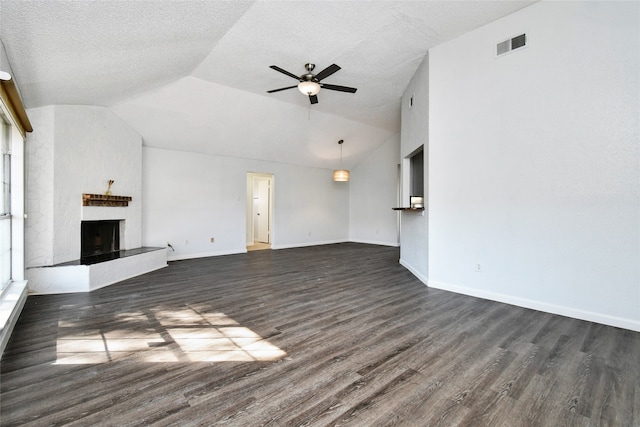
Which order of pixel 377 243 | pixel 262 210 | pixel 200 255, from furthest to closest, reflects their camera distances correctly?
pixel 262 210, pixel 377 243, pixel 200 255

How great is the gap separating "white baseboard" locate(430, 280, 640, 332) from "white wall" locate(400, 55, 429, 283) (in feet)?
1.61

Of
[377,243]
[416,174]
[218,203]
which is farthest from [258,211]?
[416,174]

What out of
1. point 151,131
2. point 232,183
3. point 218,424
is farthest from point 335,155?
point 218,424

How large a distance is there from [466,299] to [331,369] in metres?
2.39

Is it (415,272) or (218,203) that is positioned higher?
(218,203)

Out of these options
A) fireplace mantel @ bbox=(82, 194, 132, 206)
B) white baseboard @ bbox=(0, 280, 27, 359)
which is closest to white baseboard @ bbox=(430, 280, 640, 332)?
white baseboard @ bbox=(0, 280, 27, 359)

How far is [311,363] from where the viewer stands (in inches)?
81.6

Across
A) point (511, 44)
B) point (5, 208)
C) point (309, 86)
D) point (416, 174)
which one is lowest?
point (5, 208)

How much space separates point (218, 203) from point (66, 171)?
3.19 m

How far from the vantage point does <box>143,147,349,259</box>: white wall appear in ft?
20.5

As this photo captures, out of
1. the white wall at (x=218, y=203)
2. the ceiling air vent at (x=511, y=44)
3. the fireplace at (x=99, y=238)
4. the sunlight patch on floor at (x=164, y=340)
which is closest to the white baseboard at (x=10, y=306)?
the sunlight patch on floor at (x=164, y=340)

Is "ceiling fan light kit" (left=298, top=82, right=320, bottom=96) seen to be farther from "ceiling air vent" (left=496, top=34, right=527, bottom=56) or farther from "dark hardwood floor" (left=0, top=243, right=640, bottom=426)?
"dark hardwood floor" (left=0, top=243, right=640, bottom=426)

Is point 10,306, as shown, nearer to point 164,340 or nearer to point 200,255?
point 164,340

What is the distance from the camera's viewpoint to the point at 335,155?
8773 mm
